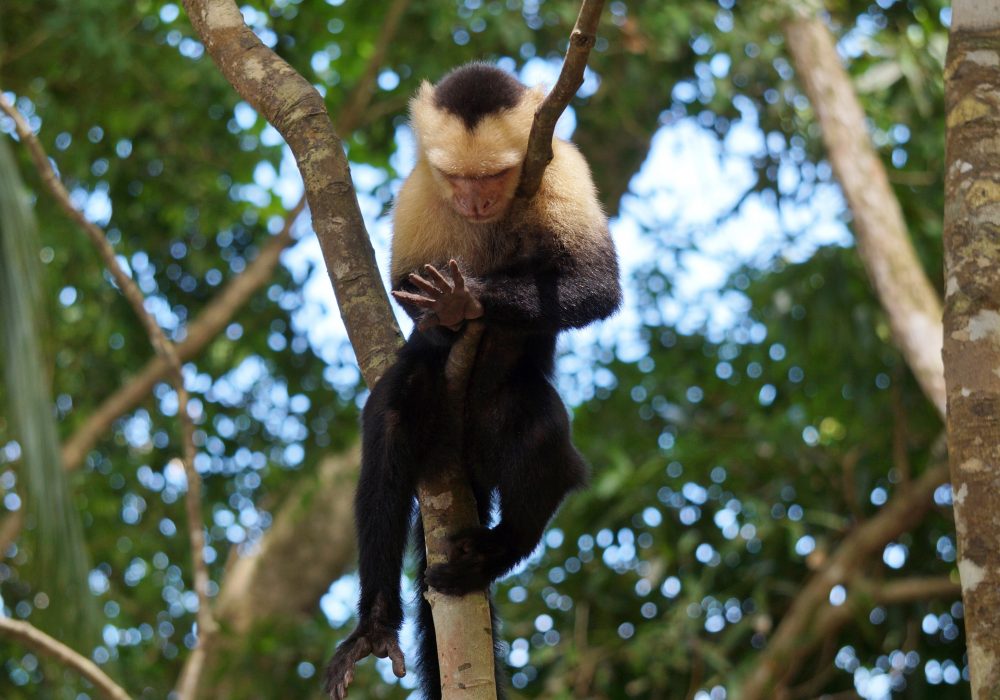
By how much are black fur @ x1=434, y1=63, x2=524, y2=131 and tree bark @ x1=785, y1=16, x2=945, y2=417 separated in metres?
2.65

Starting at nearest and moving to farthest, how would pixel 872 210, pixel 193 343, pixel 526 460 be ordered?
pixel 526 460
pixel 872 210
pixel 193 343

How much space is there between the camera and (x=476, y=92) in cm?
344

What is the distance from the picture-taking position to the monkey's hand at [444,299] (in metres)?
2.78

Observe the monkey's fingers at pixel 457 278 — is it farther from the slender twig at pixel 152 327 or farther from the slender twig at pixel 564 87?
the slender twig at pixel 152 327

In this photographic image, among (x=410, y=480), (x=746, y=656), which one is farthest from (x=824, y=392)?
(x=410, y=480)

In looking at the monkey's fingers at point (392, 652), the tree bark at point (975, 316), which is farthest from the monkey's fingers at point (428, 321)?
the tree bark at point (975, 316)

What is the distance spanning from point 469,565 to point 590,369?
17.3 ft

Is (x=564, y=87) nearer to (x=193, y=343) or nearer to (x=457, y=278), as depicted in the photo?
(x=457, y=278)

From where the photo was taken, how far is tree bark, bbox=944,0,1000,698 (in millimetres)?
2506

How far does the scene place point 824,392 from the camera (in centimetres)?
717

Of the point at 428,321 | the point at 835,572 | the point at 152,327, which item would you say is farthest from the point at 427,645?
the point at 835,572

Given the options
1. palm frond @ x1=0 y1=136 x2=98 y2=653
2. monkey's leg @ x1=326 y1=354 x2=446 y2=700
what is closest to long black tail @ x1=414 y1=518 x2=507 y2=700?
monkey's leg @ x1=326 y1=354 x2=446 y2=700

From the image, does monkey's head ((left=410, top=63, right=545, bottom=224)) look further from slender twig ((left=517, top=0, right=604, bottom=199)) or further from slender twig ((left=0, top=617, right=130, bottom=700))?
slender twig ((left=0, top=617, right=130, bottom=700))

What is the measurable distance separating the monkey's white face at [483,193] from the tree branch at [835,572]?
3.72 m
